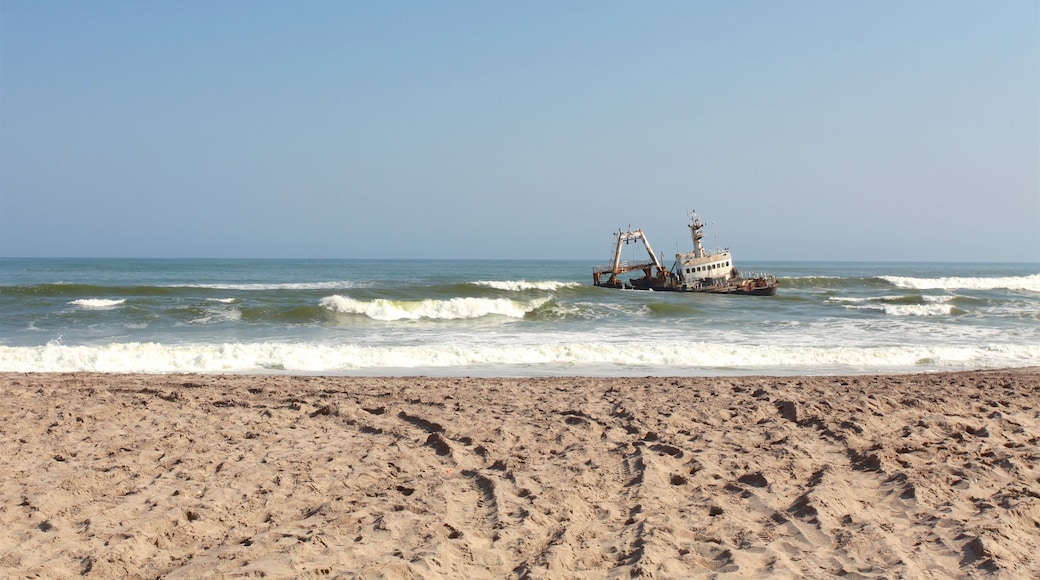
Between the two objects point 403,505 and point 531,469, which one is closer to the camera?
point 403,505

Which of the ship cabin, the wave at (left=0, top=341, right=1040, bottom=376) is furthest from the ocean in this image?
the ship cabin

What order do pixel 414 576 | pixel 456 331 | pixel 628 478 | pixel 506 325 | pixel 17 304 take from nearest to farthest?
pixel 414 576 → pixel 628 478 → pixel 456 331 → pixel 506 325 → pixel 17 304

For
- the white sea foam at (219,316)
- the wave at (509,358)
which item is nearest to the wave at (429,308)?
the white sea foam at (219,316)

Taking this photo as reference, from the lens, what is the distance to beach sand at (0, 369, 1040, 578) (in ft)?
12.7

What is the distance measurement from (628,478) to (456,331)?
1471 centimetres

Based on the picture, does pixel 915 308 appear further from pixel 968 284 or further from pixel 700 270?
pixel 968 284

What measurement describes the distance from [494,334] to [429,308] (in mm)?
9078

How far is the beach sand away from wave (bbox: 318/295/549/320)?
17347mm

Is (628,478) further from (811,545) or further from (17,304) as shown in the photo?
(17,304)

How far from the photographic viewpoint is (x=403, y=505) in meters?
4.70

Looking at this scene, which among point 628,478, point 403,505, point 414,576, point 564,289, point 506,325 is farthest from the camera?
point 564,289

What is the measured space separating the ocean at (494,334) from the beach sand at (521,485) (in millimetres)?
4821

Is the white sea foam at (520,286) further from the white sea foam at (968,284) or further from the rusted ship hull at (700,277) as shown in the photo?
the white sea foam at (968,284)

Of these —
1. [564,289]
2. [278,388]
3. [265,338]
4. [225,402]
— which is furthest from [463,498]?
[564,289]
